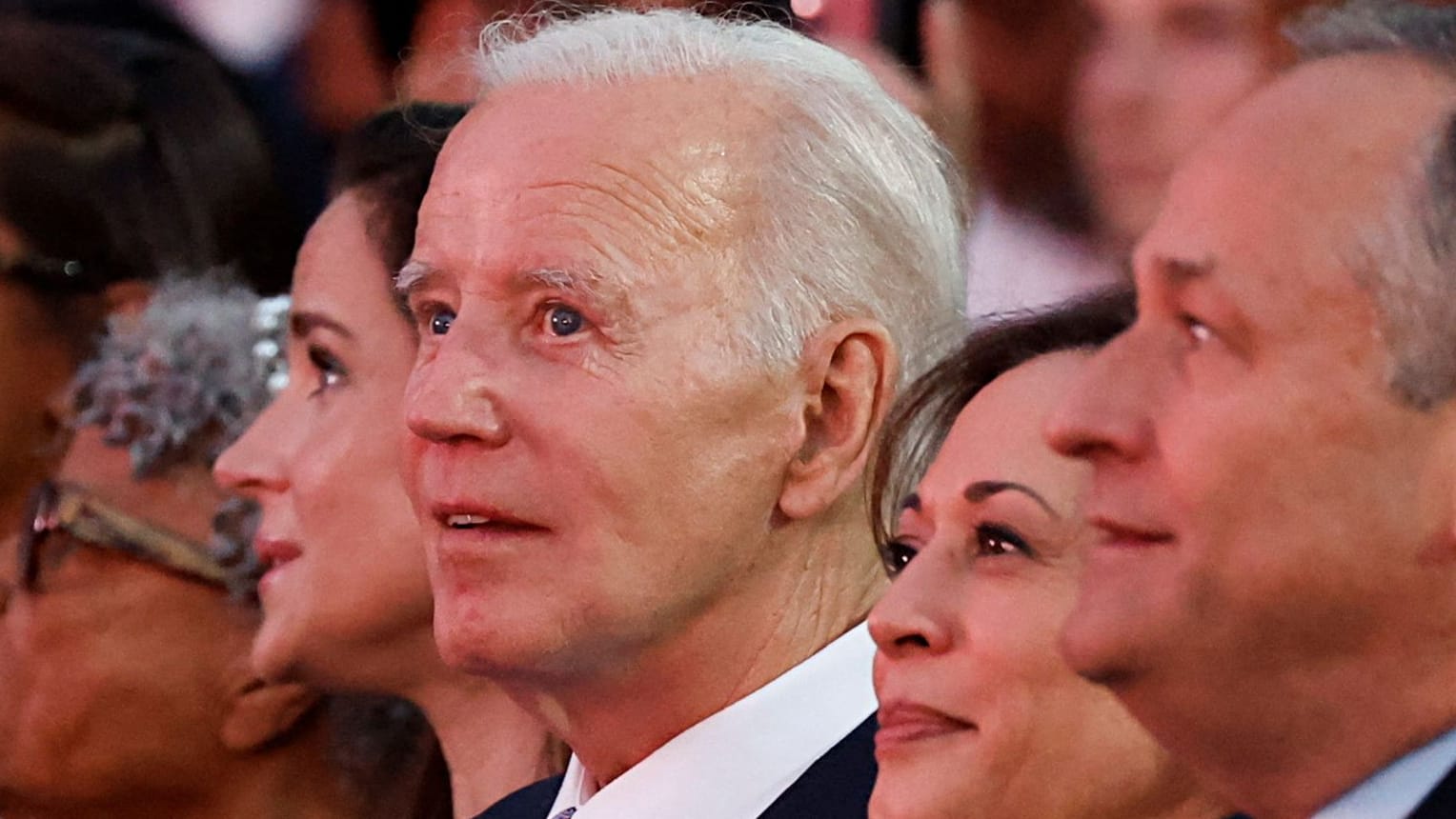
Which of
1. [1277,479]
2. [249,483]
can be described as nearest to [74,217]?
[249,483]

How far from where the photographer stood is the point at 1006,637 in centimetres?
121

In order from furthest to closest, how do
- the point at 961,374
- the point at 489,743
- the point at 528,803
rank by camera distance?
the point at 489,743 < the point at 528,803 < the point at 961,374

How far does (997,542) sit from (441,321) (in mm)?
496

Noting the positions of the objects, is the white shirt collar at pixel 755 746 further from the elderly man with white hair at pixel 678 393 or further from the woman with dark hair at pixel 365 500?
the woman with dark hair at pixel 365 500

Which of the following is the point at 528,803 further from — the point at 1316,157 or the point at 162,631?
the point at 1316,157

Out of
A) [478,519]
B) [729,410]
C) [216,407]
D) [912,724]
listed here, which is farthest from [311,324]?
[912,724]

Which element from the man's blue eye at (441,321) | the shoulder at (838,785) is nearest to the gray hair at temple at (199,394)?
the man's blue eye at (441,321)

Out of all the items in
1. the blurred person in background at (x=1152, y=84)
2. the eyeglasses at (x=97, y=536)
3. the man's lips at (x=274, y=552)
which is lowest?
the eyeglasses at (x=97, y=536)

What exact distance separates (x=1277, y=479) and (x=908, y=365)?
1.53 ft

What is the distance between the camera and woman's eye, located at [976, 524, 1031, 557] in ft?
4.00

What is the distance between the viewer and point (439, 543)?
1459 mm

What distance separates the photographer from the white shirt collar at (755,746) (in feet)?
4.76

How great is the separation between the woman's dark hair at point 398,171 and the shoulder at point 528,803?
17.5 inches

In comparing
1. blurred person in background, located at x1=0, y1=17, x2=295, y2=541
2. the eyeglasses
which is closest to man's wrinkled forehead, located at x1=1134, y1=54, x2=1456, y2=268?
the eyeglasses
